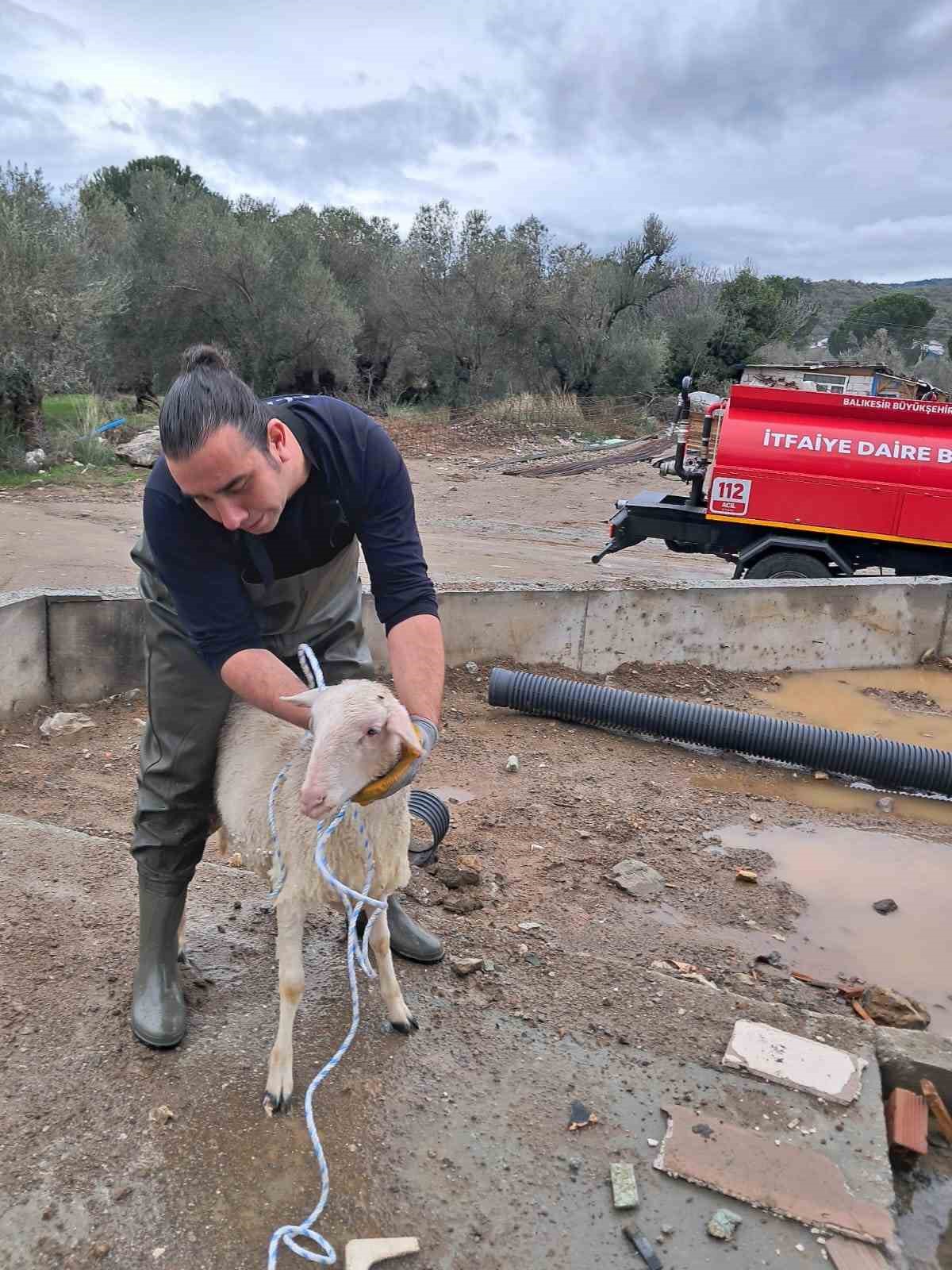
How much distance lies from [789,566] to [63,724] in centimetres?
622

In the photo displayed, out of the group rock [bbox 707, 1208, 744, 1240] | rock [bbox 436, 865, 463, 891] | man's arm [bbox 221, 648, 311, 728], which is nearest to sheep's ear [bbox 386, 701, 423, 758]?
man's arm [bbox 221, 648, 311, 728]

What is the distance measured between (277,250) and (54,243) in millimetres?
8575

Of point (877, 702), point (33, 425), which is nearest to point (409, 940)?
point (877, 702)

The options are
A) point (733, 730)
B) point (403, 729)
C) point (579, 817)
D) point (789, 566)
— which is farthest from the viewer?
point (789, 566)

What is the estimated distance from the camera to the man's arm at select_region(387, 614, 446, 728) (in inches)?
92.6

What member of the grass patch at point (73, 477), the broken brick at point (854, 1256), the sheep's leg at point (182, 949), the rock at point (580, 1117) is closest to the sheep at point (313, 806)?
the sheep's leg at point (182, 949)

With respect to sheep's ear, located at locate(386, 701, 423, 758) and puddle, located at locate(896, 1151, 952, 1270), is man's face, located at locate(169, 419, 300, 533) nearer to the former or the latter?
sheep's ear, located at locate(386, 701, 423, 758)

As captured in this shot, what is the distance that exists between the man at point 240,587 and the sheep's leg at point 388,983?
60 centimetres

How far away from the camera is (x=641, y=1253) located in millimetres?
2035

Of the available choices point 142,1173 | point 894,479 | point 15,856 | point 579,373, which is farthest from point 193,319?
point 142,1173

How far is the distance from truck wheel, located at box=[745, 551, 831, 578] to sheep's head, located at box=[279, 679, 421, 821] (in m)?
6.89

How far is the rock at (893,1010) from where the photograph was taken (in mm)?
3051

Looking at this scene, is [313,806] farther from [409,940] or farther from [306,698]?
[409,940]

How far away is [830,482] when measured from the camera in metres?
8.02
